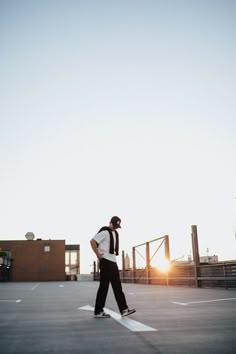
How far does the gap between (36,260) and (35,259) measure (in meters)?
0.23

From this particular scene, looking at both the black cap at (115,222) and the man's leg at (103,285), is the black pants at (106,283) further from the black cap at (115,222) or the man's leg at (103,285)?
the black cap at (115,222)

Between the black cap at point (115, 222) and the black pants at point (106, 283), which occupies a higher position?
the black cap at point (115, 222)

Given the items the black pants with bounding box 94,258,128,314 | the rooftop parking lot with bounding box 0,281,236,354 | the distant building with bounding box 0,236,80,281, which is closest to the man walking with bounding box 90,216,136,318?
the black pants with bounding box 94,258,128,314

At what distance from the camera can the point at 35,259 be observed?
176 ft

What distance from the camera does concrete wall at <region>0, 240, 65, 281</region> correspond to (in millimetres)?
52688

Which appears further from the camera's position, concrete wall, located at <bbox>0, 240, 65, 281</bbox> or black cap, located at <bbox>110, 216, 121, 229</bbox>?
concrete wall, located at <bbox>0, 240, 65, 281</bbox>

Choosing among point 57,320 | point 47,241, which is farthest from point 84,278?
point 57,320

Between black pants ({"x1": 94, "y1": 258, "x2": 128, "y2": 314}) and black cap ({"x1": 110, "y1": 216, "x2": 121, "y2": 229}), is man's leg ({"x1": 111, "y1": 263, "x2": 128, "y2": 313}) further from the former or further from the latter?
black cap ({"x1": 110, "y1": 216, "x2": 121, "y2": 229})

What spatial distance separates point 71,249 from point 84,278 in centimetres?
1535

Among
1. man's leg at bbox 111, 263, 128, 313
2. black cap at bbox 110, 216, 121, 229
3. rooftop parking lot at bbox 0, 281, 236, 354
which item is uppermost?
black cap at bbox 110, 216, 121, 229

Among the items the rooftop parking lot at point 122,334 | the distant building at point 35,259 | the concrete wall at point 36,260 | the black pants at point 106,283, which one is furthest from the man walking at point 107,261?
the concrete wall at point 36,260

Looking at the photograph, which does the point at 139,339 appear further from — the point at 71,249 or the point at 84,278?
the point at 71,249

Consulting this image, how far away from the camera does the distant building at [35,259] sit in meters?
52.6

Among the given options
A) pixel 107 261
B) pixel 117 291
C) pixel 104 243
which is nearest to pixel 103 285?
pixel 117 291
